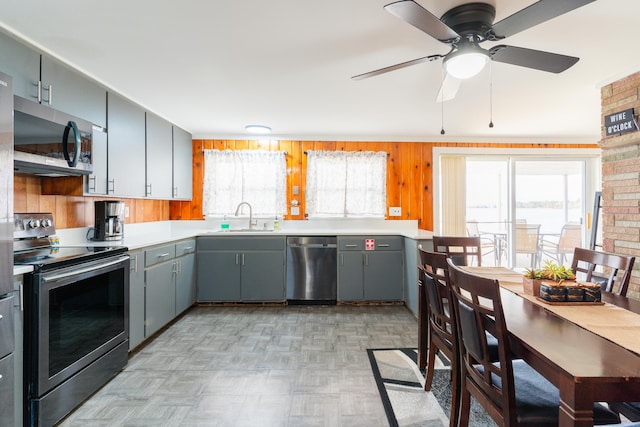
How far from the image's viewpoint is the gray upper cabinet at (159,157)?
3.44 metres

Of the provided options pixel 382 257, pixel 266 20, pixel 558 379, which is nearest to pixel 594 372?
pixel 558 379

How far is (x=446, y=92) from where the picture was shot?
2539 mm

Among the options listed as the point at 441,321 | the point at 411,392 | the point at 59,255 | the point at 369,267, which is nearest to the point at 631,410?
the point at 441,321

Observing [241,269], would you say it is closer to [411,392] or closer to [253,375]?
[253,375]

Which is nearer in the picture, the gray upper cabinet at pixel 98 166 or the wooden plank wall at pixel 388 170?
the gray upper cabinet at pixel 98 166

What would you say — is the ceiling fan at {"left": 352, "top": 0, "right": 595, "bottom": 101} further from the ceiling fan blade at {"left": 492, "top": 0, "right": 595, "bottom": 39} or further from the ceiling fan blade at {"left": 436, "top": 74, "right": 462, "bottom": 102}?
the ceiling fan blade at {"left": 436, "top": 74, "right": 462, "bottom": 102}

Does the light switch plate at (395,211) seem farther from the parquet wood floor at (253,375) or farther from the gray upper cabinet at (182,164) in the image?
the gray upper cabinet at (182,164)

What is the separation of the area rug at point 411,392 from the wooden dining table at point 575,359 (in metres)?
0.81

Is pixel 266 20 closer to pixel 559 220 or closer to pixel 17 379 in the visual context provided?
pixel 17 379

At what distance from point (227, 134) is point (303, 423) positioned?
365cm

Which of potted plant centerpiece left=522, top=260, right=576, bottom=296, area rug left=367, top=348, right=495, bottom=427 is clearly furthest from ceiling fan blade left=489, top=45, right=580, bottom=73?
area rug left=367, top=348, right=495, bottom=427

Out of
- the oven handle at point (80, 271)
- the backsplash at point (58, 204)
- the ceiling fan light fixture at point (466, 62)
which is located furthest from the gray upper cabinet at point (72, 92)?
the ceiling fan light fixture at point (466, 62)

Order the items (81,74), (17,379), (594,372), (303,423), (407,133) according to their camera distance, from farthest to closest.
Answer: (407,133), (81,74), (303,423), (17,379), (594,372)

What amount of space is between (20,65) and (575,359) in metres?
3.04
